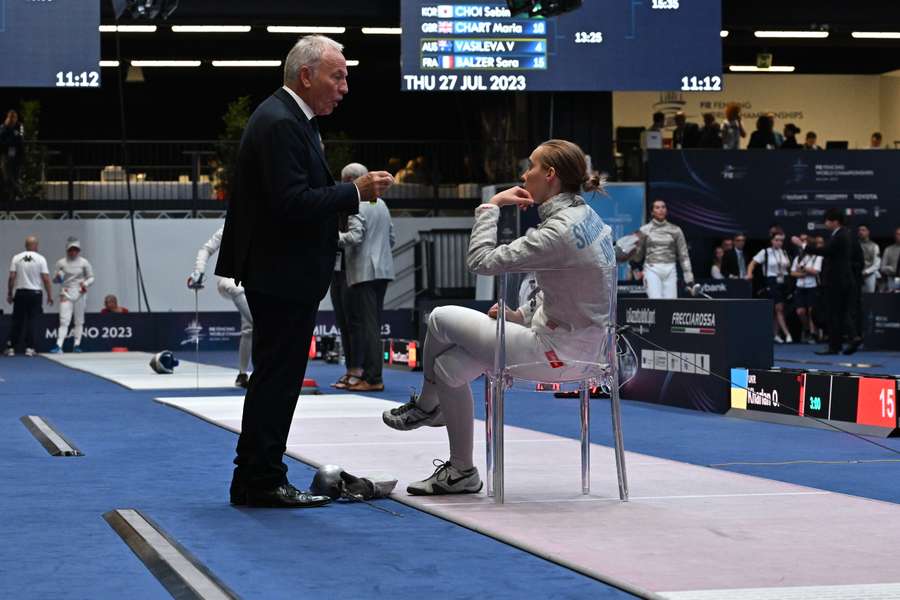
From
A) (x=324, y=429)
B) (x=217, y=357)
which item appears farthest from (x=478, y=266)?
(x=217, y=357)

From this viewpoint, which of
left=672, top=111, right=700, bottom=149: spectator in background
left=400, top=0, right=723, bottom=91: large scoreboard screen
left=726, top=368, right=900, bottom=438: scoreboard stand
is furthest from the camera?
left=672, top=111, right=700, bottom=149: spectator in background

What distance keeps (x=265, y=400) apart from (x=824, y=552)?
206cm

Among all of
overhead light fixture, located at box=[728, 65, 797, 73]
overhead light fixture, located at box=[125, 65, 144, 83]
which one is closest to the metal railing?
overhead light fixture, located at box=[125, 65, 144, 83]

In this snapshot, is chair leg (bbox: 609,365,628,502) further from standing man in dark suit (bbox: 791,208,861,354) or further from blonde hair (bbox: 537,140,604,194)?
standing man in dark suit (bbox: 791,208,861,354)

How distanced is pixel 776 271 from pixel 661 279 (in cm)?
619

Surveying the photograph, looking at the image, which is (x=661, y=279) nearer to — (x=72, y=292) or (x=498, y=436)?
(x=72, y=292)

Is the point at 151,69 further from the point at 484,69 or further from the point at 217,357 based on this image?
the point at 484,69

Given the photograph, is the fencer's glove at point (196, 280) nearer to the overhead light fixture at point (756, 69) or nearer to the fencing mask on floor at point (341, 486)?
the fencing mask on floor at point (341, 486)

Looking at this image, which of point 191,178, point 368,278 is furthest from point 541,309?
point 191,178

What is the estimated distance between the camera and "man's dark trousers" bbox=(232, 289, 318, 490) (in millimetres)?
5168

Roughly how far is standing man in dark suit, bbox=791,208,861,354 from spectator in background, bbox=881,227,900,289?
4.86 m

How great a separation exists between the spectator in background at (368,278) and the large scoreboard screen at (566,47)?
17.2ft

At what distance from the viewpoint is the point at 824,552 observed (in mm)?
4184

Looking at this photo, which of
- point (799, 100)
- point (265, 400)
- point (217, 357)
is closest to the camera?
point (265, 400)
